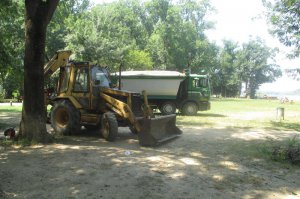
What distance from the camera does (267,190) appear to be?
21.6 feet

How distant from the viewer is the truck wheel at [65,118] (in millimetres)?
12250

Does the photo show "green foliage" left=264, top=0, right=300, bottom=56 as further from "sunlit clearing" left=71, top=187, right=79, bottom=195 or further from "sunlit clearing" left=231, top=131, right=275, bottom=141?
"sunlit clearing" left=71, top=187, right=79, bottom=195

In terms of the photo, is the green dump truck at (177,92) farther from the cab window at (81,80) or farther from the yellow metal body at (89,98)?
the cab window at (81,80)

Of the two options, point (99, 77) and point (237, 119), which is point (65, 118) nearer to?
point (99, 77)

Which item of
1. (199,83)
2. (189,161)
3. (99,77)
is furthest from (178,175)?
(199,83)

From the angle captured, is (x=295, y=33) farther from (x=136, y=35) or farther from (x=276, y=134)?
(x=136, y=35)

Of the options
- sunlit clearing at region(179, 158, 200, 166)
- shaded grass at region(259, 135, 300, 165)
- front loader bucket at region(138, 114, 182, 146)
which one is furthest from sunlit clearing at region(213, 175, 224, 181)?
front loader bucket at region(138, 114, 182, 146)

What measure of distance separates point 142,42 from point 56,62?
4933 cm

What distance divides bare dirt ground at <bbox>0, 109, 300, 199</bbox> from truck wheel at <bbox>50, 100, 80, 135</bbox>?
155cm

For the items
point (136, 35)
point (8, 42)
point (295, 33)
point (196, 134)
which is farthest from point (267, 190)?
point (136, 35)

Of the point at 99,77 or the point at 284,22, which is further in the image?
the point at 284,22

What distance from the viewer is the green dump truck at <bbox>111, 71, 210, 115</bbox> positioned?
23.1 meters

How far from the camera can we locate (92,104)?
12.4 metres

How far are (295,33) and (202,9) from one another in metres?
42.5
